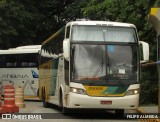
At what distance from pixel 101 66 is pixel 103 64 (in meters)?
0.10

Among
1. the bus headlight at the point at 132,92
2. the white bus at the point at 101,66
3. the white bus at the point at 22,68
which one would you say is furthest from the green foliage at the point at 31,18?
the bus headlight at the point at 132,92

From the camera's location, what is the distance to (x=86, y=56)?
17.9 metres

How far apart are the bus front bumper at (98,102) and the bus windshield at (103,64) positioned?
1.82 feet

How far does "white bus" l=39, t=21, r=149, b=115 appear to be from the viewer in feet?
57.6

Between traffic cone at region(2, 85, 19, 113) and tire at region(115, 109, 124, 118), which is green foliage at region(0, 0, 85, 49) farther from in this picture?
tire at region(115, 109, 124, 118)

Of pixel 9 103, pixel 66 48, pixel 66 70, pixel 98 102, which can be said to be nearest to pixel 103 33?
pixel 66 48

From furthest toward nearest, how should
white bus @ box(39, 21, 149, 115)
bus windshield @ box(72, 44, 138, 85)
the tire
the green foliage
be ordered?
1. the green foliage
2. the tire
3. bus windshield @ box(72, 44, 138, 85)
4. white bus @ box(39, 21, 149, 115)

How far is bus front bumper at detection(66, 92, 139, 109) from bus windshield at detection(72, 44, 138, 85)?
1.82ft

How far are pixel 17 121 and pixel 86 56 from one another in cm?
343

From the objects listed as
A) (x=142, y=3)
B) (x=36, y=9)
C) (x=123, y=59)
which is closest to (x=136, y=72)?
(x=123, y=59)

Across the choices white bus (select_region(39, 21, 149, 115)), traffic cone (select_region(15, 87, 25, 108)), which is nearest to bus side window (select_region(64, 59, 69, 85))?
white bus (select_region(39, 21, 149, 115))

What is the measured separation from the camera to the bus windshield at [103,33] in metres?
18.2

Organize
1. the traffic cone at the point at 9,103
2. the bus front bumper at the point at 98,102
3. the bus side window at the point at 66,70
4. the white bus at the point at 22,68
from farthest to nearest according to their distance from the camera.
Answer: the white bus at the point at 22,68 → the traffic cone at the point at 9,103 → the bus side window at the point at 66,70 → the bus front bumper at the point at 98,102

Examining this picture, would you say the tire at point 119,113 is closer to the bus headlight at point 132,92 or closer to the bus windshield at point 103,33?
the bus headlight at point 132,92
